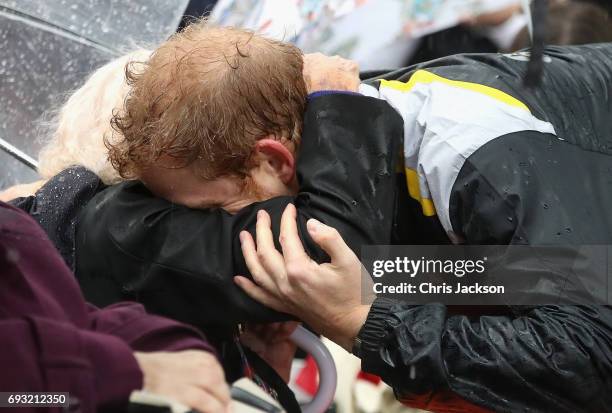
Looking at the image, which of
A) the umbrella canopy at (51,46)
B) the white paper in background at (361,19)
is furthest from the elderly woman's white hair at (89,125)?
the white paper in background at (361,19)

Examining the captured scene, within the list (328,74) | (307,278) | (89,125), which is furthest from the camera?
(89,125)

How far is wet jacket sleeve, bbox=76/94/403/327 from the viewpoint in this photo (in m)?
0.95

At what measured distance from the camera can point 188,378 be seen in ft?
2.31

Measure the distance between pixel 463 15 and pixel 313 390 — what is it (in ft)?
2.68

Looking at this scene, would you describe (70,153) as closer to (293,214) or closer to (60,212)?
(60,212)

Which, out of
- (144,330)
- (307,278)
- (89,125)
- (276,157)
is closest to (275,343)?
(307,278)

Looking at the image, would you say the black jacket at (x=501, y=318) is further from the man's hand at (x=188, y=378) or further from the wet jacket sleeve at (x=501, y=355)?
the man's hand at (x=188, y=378)

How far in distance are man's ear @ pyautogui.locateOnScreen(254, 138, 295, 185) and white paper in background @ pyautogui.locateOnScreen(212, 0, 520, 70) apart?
0.54 metres

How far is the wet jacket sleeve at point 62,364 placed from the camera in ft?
2.10

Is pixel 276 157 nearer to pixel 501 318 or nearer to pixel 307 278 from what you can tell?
pixel 307 278

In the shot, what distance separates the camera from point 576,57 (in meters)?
1.27

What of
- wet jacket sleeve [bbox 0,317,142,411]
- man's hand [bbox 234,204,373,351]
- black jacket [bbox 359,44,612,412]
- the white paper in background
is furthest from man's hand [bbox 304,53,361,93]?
wet jacket sleeve [bbox 0,317,142,411]

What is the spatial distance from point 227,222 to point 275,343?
15 cm

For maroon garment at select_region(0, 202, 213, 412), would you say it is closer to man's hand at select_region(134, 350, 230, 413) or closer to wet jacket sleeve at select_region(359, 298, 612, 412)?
man's hand at select_region(134, 350, 230, 413)
